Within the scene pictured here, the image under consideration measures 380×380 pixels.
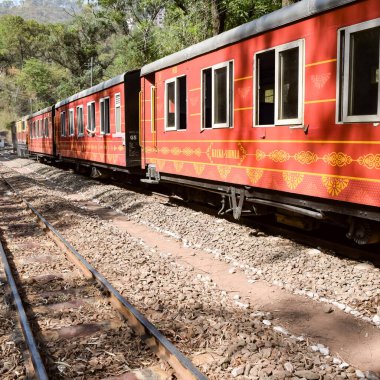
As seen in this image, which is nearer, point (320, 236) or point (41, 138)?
point (320, 236)

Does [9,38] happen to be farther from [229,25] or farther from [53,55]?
[229,25]

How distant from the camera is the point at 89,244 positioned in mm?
7707

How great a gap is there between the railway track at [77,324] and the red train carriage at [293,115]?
8.75 ft

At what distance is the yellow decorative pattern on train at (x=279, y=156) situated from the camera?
6.03 meters

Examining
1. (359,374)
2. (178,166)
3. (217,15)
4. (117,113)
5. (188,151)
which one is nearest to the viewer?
(359,374)

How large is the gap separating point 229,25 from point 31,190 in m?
12.2

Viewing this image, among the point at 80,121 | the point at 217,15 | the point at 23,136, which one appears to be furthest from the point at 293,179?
the point at 23,136

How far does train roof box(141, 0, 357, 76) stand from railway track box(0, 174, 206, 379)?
3893 mm

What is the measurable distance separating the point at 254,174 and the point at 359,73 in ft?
7.53

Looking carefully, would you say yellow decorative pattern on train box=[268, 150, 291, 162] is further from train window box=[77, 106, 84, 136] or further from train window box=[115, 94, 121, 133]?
train window box=[77, 106, 84, 136]

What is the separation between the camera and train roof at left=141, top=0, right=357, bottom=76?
5.31m

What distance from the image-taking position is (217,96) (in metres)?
7.68

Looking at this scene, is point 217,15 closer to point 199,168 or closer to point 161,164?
point 161,164

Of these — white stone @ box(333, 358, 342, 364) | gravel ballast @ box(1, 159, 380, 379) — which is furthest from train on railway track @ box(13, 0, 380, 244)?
white stone @ box(333, 358, 342, 364)
